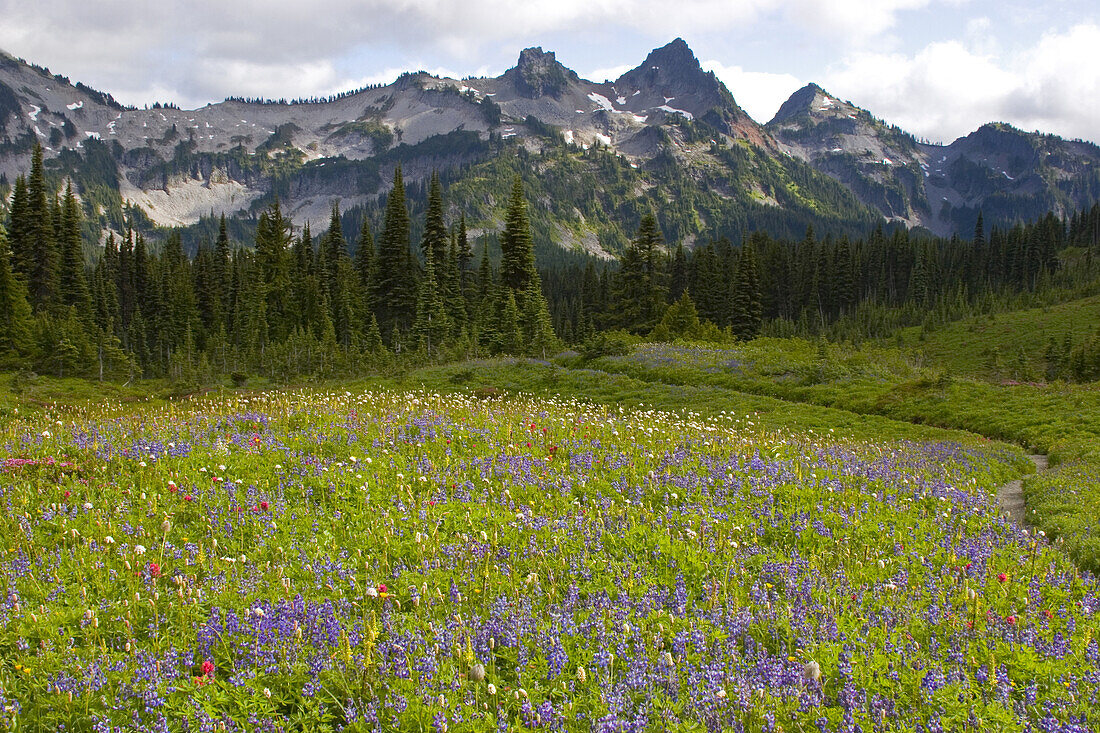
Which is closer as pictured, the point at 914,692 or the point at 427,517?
the point at 914,692

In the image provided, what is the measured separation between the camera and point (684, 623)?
511 cm

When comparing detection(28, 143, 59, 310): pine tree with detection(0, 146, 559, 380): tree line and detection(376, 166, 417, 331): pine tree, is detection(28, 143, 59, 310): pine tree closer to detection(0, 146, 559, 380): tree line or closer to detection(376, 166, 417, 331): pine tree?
detection(0, 146, 559, 380): tree line

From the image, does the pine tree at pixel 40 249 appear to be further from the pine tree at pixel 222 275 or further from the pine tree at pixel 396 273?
the pine tree at pixel 396 273

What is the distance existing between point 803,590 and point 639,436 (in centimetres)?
741

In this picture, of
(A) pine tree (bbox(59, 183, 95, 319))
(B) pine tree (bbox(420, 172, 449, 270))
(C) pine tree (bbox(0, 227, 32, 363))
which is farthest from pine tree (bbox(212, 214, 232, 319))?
(B) pine tree (bbox(420, 172, 449, 270))

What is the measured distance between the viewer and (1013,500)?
13.6 m

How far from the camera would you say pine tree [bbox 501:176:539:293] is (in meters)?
61.5

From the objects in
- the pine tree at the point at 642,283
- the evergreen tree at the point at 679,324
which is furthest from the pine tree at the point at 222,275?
the evergreen tree at the point at 679,324

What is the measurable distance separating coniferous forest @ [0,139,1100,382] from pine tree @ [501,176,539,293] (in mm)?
148

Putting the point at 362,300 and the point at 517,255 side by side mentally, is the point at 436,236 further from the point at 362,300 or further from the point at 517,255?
the point at 362,300

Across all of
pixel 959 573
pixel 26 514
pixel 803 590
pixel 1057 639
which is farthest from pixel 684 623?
pixel 26 514

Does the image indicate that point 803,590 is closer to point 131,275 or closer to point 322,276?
point 322,276

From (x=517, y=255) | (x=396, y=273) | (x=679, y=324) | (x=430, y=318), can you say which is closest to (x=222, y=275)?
(x=396, y=273)

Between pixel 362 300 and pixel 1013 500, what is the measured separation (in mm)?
66476
